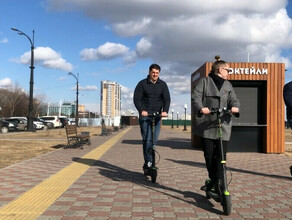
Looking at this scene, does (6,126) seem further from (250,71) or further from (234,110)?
(234,110)

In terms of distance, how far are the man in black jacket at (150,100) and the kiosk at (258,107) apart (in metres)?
5.92

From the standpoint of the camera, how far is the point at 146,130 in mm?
6258

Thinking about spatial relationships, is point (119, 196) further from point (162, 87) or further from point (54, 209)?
point (162, 87)

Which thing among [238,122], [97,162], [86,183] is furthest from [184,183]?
[238,122]

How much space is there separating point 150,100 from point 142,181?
4.90 ft

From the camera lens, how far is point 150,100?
6281 millimetres

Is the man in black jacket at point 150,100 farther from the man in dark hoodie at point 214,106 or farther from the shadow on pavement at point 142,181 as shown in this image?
the man in dark hoodie at point 214,106

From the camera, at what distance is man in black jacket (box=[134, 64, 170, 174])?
6.25 m

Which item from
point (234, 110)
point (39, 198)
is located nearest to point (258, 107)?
point (234, 110)

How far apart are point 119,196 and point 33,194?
129 cm

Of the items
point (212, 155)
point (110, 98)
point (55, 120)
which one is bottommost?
point (212, 155)

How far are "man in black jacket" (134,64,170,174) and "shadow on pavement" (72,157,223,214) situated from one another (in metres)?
0.42

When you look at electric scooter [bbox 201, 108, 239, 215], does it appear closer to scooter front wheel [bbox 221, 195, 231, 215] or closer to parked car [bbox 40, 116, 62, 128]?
scooter front wheel [bbox 221, 195, 231, 215]

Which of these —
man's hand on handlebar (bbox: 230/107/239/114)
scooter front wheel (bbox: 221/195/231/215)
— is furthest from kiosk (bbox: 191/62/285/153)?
scooter front wheel (bbox: 221/195/231/215)
